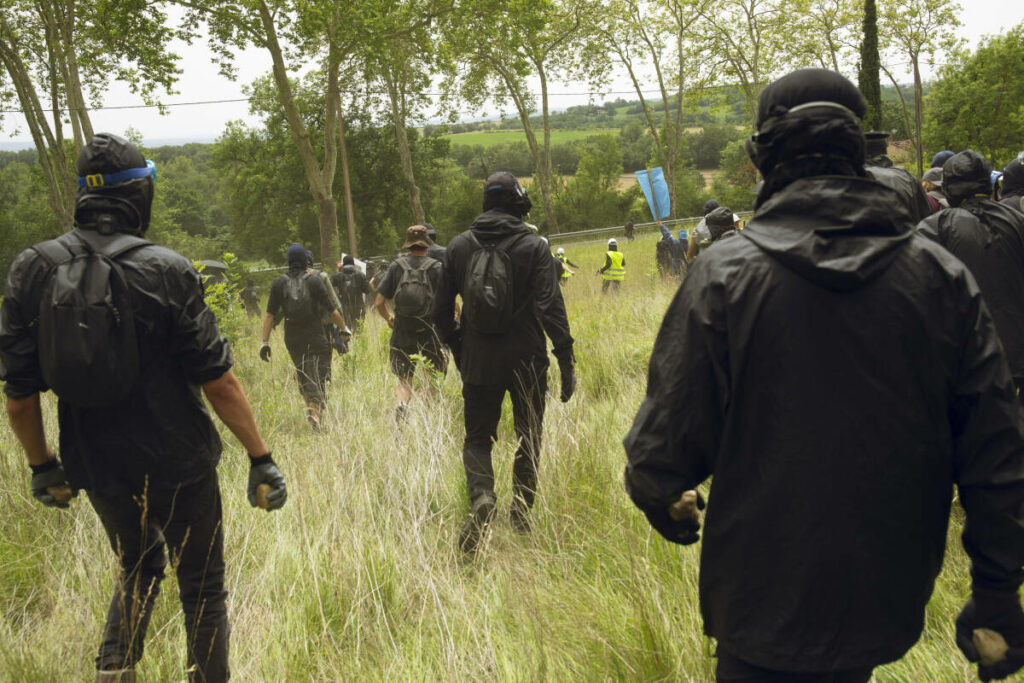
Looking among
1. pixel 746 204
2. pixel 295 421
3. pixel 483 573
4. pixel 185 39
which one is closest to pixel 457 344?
pixel 483 573

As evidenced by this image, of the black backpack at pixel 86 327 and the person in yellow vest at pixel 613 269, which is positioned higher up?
the black backpack at pixel 86 327

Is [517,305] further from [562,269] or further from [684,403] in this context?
[562,269]

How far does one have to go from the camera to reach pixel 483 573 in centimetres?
359

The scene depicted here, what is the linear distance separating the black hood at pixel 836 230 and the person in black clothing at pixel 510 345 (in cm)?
261

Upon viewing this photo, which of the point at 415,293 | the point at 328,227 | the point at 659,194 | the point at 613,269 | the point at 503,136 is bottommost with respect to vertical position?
the point at 659,194

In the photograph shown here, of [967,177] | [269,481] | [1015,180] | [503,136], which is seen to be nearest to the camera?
[269,481]

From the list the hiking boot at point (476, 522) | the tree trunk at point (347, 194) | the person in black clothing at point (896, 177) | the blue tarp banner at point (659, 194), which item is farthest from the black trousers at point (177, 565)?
the blue tarp banner at point (659, 194)

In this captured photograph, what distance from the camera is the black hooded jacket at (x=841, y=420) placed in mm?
1482

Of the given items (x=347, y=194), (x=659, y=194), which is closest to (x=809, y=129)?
(x=347, y=194)

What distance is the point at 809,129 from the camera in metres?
1.54

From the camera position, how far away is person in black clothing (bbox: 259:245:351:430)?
24.6 ft

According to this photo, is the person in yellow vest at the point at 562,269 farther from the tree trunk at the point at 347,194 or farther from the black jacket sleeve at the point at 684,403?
the tree trunk at the point at 347,194

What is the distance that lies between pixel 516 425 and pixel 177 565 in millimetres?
2170

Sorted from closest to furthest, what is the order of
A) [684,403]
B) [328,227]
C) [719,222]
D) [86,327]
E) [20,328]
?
[684,403], [86,327], [20,328], [719,222], [328,227]
